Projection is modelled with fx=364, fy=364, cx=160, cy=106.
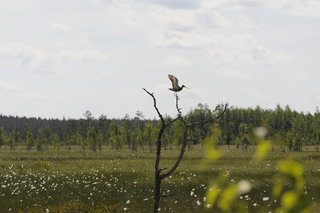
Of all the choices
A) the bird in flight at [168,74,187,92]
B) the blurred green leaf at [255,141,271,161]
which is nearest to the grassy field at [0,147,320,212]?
the bird in flight at [168,74,187,92]

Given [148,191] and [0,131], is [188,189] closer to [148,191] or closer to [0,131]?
[148,191]

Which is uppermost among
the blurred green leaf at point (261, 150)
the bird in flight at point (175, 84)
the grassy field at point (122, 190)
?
the bird in flight at point (175, 84)

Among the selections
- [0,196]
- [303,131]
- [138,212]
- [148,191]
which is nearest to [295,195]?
[138,212]

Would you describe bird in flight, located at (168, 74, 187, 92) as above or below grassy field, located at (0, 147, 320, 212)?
above

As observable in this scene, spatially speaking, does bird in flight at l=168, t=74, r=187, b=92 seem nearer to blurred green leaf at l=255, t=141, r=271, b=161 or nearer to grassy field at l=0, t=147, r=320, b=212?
blurred green leaf at l=255, t=141, r=271, b=161

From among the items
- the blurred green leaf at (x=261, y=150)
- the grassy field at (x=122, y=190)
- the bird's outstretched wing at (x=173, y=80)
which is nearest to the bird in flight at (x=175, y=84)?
the bird's outstretched wing at (x=173, y=80)

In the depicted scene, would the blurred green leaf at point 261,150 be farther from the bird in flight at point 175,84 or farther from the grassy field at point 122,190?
the grassy field at point 122,190

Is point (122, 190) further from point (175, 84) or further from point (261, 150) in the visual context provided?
point (261, 150)

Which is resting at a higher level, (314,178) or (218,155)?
(218,155)

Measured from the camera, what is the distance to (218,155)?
163 centimetres

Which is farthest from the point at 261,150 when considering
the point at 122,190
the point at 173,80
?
the point at 122,190

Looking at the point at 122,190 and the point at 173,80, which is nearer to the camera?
the point at 173,80

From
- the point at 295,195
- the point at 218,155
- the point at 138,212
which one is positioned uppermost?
the point at 218,155

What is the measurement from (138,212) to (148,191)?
2475mm
